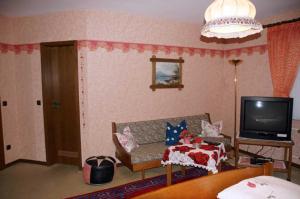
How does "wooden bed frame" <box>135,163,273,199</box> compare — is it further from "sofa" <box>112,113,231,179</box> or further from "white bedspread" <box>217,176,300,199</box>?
"sofa" <box>112,113,231,179</box>

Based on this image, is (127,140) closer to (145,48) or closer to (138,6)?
(145,48)

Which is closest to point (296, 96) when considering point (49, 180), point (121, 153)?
point (121, 153)

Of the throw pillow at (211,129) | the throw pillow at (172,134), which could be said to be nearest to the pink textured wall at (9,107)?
the throw pillow at (172,134)

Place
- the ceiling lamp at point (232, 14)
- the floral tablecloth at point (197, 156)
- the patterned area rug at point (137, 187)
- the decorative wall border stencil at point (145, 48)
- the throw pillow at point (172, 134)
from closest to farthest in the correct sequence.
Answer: the ceiling lamp at point (232, 14), the floral tablecloth at point (197, 156), the patterned area rug at point (137, 187), the decorative wall border stencil at point (145, 48), the throw pillow at point (172, 134)

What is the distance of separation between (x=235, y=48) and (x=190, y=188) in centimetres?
398

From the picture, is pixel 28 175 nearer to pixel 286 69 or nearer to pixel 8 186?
pixel 8 186

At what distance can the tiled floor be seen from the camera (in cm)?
305

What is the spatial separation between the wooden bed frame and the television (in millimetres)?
1863

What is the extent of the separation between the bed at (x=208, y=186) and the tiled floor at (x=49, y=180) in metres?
1.95

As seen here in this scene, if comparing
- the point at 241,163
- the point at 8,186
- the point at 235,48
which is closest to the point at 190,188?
the point at 241,163

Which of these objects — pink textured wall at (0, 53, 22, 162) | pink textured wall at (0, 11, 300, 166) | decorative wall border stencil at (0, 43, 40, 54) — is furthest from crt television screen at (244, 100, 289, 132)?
pink textured wall at (0, 53, 22, 162)

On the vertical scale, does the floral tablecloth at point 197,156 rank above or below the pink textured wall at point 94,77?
below

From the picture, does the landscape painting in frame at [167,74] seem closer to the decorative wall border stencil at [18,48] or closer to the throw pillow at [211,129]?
the throw pillow at [211,129]

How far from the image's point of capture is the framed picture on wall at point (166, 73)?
4246mm
